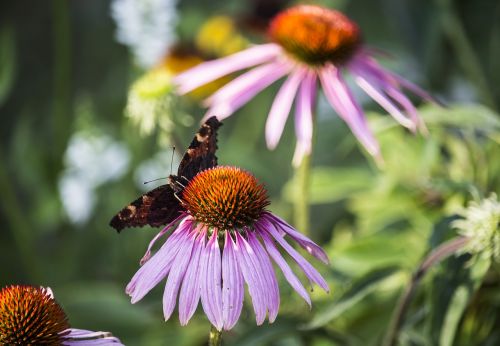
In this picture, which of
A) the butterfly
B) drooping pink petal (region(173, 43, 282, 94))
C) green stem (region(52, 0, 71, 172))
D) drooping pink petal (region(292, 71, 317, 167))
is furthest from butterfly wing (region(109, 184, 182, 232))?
green stem (region(52, 0, 71, 172))

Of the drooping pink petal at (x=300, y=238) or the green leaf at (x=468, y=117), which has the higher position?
the green leaf at (x=468, y=117)

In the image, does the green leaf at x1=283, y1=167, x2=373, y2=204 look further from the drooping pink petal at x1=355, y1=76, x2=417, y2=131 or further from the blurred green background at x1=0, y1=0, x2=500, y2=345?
the drooping pink petal at x1=355, y1=76, x2=417, y2=131

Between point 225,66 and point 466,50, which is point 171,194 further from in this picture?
point 466,50

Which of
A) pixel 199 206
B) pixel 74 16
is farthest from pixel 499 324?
pixel 74 16

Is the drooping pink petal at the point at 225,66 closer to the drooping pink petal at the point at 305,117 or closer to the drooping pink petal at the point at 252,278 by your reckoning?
the drooping pink petal at the point at 305,117

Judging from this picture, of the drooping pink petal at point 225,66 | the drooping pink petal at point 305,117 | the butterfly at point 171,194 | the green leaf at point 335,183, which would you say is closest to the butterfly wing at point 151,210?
the butterfly at point 171,194

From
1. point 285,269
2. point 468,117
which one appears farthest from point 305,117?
point 285,269
